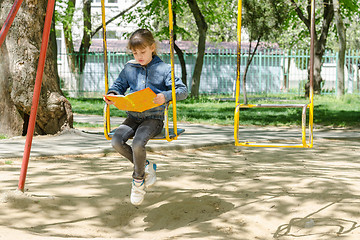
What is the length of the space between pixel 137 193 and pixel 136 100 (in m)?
0.74

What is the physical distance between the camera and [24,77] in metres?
7.49

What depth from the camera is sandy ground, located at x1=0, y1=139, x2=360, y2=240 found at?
154 inches

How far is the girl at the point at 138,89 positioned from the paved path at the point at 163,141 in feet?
8.74

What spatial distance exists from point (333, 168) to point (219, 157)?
154cm

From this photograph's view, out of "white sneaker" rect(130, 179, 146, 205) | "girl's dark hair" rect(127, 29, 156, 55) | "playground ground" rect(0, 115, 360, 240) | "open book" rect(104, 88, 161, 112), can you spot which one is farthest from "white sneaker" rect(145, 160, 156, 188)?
"girl's dark hair" rect(127, 29, 156, 55)

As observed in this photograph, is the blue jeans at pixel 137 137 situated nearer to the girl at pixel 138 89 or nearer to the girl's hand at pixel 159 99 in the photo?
the girl at pixel 138 89

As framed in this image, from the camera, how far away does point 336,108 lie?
47.4ft

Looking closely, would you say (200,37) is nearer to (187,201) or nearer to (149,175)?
(187,201)

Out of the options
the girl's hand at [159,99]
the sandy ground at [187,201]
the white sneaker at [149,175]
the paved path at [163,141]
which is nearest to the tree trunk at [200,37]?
the paved path at [163,141]

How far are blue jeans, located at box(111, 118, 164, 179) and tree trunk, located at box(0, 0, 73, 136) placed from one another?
3868 mm

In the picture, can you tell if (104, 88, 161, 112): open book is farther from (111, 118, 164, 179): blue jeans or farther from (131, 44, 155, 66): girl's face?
(131, 44, 155, 66): girl's face

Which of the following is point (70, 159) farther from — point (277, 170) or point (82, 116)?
point (82, 116)

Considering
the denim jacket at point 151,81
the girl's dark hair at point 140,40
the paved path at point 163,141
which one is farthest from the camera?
the paved path at point 163,141

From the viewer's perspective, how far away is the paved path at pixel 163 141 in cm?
673
